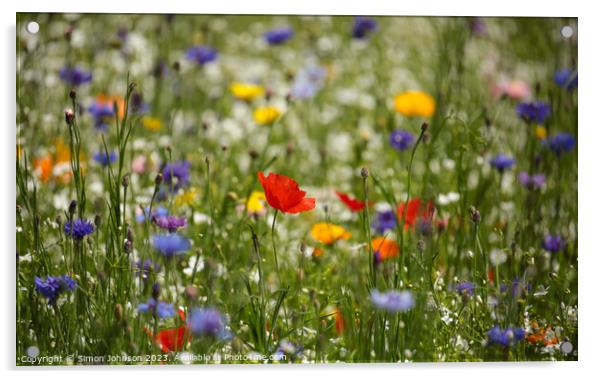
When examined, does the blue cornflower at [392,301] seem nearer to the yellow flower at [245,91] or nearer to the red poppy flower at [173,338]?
the red poppy flower at [173,338]

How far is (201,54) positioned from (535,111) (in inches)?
39.0

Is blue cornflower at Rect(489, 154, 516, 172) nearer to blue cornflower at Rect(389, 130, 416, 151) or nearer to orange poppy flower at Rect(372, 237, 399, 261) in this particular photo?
blue cornflower at Rect(389, 130, 416, 151)

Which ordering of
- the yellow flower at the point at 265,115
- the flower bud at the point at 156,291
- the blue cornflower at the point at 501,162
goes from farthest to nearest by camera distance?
the yellow flower at the point at 265,115
the blue cornflower at the point at 501,162
the flower bud at the point at 156,291

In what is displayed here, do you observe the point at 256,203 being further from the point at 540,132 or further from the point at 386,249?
the point at 540,132

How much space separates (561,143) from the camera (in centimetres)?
269

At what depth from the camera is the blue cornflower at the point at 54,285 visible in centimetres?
229

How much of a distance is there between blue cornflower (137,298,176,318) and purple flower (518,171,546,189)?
1015mm

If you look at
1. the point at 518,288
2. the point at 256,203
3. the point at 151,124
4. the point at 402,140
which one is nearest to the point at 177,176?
the point at 256,203

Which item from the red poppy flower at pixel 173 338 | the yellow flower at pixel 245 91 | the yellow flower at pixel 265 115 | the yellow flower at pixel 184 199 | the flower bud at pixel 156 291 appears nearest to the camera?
the flower bud at pixel 156 291

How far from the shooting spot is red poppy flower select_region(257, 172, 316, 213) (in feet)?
7.32

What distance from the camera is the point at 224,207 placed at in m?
2.62

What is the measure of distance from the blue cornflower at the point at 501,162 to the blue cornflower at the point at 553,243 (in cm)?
22

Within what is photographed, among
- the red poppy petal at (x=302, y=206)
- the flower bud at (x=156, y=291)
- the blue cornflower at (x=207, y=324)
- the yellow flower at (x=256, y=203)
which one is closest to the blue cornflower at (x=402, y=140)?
the yellow flower at (x=256, y=203)

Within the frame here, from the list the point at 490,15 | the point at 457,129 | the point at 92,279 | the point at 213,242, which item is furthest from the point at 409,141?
the point at 92,279
